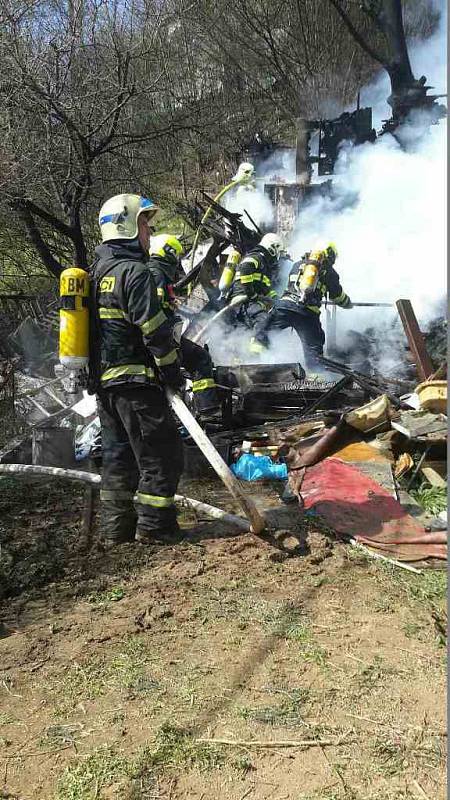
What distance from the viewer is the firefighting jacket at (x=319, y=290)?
9.04 metres

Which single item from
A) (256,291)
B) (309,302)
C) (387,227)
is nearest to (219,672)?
(309,302)

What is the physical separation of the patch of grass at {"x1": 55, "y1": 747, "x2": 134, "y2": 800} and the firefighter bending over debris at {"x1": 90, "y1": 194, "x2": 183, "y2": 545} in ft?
6.56

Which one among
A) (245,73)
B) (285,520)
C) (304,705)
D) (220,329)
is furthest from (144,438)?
(245,73)

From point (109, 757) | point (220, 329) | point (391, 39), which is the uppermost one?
point (391, 39)

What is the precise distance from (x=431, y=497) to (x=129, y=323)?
277 cm

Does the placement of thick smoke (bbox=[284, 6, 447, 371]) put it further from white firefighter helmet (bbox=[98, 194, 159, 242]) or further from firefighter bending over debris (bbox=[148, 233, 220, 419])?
white firefighter helmet (bbox=[98, 194, 159, 242])

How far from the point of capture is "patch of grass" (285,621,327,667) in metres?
3.00

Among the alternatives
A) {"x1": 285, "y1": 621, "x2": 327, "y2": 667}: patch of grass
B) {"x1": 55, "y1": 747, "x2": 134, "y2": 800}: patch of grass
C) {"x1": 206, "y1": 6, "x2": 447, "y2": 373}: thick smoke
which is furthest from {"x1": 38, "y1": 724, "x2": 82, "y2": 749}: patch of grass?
{"x1": 206, "y1": 6, "x2": 447, "y2": 373}: thick smoke

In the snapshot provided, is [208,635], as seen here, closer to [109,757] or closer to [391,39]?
[109,757]

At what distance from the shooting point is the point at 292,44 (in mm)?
19719

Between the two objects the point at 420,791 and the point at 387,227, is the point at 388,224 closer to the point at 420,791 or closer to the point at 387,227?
the point at 387,227

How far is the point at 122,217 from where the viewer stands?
4238 mm

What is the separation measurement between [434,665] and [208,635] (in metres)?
1.05

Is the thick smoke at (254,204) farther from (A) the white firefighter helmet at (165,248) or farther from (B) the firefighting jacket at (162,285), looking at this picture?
(B) the firefighting jacket at (162,285)
